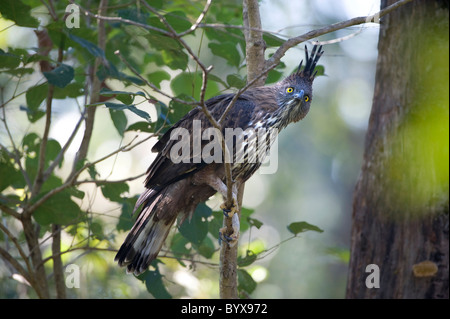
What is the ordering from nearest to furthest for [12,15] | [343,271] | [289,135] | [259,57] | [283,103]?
[12,15]
[259,57]
[283,103]
[343,271]
[289,135]

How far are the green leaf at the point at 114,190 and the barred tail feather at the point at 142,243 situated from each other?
27 centimetres

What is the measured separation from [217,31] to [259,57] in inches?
23.7

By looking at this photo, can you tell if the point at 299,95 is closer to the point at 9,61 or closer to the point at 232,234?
the point at 232,234

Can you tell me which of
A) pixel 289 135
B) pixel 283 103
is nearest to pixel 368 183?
pixel 283 103

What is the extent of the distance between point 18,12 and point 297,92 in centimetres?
190

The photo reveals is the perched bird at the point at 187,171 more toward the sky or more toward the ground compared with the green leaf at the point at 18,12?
more toward the ground

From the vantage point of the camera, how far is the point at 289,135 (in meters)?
14.5

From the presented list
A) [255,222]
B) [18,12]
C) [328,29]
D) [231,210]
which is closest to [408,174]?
[255,222]

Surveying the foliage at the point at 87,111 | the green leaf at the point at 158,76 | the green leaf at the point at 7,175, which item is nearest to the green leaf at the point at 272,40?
the foliage at the point at 87,111

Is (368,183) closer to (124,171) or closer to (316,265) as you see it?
(124,171)

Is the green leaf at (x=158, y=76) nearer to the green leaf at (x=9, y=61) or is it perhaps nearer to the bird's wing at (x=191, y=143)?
the bird's wing at (x=191, y=143)

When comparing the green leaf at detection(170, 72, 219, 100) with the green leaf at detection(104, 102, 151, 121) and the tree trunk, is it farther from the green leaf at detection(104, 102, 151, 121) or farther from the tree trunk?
the tree trunk

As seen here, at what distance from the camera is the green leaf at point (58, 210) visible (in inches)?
124
